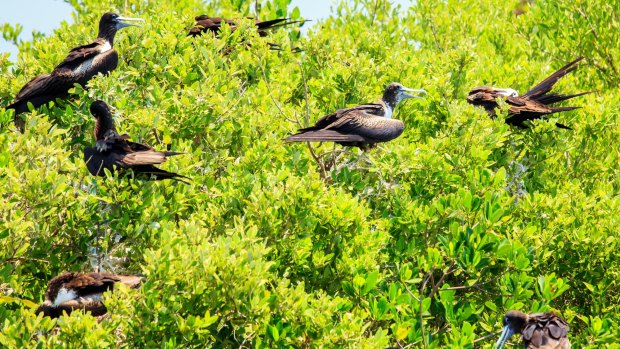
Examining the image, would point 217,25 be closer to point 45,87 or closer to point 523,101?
point 45,87

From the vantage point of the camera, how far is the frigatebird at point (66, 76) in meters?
9.91

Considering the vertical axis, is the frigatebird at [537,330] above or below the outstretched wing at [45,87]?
below

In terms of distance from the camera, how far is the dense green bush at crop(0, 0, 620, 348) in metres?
6.73

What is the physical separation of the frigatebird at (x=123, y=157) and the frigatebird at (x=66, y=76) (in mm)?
1828

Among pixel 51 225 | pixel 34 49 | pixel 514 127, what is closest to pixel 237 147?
pixel 51 225

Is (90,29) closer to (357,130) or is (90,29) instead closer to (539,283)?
(357,130)

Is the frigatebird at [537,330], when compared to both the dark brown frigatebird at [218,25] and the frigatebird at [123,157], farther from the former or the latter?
the dark brown frigatebird at [218,25]

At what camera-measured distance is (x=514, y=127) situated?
397 inches

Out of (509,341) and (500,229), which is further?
(500,229)

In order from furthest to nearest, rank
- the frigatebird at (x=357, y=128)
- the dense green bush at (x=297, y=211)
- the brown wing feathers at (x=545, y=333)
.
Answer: the frigatebird at (x=357, y=128) < the brown wing feathers at (x=545, y=333) < the dense green bush at (x=297, y=211)

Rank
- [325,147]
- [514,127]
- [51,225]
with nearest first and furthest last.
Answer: [51,225]
[325,147]
[514,127]

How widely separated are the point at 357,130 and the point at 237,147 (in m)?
1.12

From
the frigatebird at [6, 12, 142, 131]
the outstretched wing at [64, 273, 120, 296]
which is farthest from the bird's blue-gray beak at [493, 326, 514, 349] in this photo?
the frigatebird at [6, 12, 142, 131]

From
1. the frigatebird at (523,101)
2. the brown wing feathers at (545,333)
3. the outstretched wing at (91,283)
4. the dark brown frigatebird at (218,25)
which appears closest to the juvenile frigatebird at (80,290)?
the outstretched wing at (91,283)
